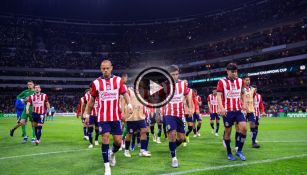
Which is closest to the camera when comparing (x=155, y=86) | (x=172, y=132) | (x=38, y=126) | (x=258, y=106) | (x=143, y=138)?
(x=172, y=132)

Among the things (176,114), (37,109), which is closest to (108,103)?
(176,114)

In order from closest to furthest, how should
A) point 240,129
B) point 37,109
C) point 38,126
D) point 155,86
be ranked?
point 240,129
point 155,86
point 38,126
point 37,109

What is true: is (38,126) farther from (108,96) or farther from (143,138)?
(108,96)

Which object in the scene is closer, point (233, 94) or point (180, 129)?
point (180, 129)

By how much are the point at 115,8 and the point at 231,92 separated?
62241 millimetres

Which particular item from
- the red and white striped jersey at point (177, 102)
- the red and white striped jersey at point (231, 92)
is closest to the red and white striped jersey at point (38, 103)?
the red and white striped jersey at point (177, 102)

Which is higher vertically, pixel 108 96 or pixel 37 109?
pixel 108 96

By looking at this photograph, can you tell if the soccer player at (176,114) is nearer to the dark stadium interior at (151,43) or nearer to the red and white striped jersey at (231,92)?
the red and white striped jersey at (231,92)

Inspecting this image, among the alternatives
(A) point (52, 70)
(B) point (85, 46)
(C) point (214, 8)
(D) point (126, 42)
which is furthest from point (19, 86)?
(C) point (214, 8)

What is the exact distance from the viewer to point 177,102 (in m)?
7.88
